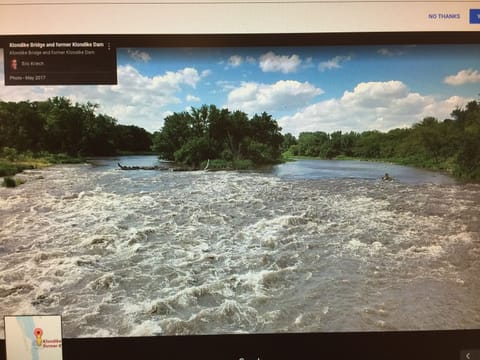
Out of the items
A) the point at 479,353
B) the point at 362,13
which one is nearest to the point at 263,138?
the point at 362,13

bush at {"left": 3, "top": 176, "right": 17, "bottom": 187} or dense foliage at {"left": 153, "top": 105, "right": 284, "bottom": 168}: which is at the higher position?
dense foliage at {"left": 153, "top": 105, "right": 284, "bottom": 168}

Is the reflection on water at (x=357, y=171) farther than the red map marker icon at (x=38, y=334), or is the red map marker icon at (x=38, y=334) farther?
the reflection on water at (x=357, y=171)

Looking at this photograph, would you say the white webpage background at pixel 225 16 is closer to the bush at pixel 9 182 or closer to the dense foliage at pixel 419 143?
the dense foliage at pixel 419 143

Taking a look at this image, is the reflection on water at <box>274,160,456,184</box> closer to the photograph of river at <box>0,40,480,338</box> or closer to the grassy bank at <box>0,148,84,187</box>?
the photograph of river at <box>0,40,480,338</box>

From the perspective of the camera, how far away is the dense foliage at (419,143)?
1.25m

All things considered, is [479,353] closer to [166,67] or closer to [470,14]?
[470,14]

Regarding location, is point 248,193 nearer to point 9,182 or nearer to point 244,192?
point 244,192

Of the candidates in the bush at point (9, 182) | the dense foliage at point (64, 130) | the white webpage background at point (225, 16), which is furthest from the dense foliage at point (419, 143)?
the bush at point (9, 182)

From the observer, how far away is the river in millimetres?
1180

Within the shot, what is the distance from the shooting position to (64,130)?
1.27 m

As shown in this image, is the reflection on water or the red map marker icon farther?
the reflection on water

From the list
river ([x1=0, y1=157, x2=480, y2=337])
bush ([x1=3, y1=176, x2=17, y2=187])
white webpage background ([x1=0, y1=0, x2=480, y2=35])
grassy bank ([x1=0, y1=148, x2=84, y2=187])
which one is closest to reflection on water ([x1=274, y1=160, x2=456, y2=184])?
river ([x1=0, y1=157, x2=480, y2=337])

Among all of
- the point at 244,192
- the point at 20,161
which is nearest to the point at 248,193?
the point at 244,192

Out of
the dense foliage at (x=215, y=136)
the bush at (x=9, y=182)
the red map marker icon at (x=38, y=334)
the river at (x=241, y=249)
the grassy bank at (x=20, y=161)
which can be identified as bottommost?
the red map marker icon at (x=38, y=334)
